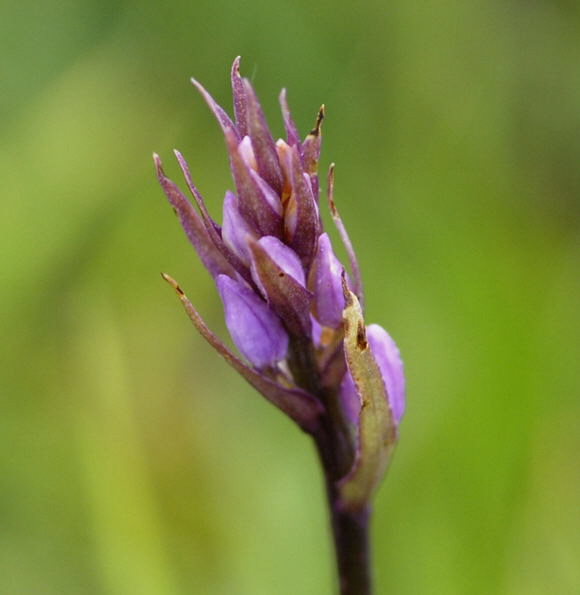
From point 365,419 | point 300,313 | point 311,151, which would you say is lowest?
point 365,419

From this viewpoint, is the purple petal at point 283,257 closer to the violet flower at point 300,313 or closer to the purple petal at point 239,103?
the violet flower at point 300,313

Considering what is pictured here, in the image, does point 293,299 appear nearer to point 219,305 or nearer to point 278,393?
point 278,393

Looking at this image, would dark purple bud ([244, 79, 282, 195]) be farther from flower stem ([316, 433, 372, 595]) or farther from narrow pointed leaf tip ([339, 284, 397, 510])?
flower stem ([316, 433, 372, 595])

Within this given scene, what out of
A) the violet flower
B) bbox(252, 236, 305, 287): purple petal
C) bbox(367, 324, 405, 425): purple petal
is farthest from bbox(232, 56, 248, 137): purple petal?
bbox(367, 324, 405, 425): purple petal

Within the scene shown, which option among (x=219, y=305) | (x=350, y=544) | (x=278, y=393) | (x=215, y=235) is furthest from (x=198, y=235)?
(x=219, y=305)

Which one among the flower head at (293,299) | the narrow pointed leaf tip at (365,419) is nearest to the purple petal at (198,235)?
the flower head at (293,299)

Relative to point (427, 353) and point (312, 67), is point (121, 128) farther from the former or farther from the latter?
point (427, 353)
